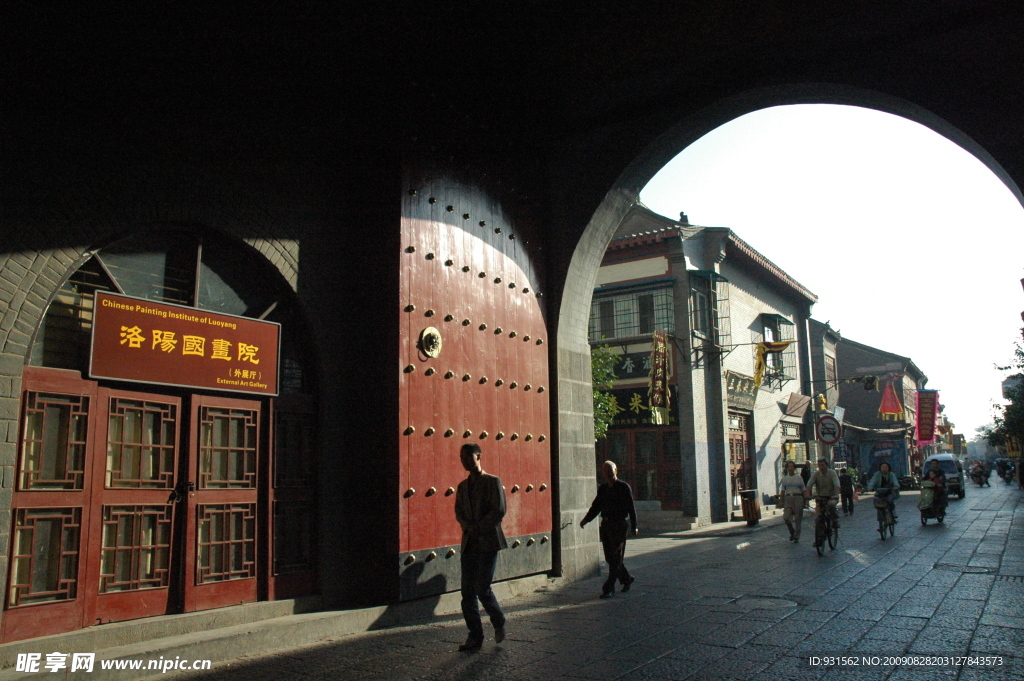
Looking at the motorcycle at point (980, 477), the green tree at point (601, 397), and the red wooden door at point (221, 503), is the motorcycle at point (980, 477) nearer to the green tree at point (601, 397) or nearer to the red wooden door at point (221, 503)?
the green tree at point (601, 397)

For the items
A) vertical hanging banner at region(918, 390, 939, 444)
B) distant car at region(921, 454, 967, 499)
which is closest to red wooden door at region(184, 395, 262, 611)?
distant car at region(921, 454, 967, 499)

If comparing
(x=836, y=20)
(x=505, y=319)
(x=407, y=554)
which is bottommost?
(x=407, y=554)

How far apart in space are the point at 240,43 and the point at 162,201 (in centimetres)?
161

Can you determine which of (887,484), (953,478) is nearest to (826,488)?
(887,484)

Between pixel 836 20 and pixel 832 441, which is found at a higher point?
pixel 836 20

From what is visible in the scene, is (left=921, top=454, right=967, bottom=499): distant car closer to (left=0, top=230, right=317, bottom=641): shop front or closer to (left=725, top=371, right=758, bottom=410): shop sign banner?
(left=725, top=371, right=758, bottom=410): shop sign banner

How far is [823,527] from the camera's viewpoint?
451 inches

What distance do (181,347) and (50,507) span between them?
4.93ft

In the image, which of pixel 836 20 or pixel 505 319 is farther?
pixel 505 319

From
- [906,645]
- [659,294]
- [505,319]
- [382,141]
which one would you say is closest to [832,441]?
[659,294]

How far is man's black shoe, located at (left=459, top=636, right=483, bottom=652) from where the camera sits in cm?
563

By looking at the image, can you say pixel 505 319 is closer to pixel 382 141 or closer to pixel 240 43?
pixel 382 141

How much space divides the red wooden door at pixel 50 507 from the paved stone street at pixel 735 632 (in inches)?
43.4

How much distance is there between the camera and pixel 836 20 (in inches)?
299
